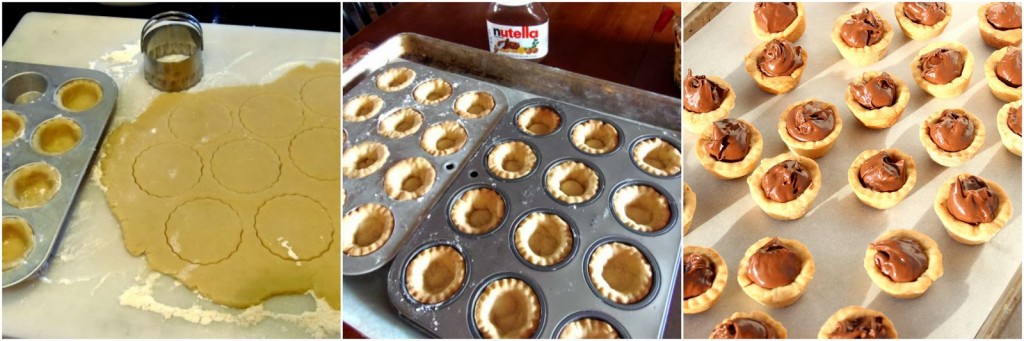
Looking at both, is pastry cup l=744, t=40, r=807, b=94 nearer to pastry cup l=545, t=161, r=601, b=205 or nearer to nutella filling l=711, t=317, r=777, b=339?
pastry cup l=545, t=161, r=601, b=205

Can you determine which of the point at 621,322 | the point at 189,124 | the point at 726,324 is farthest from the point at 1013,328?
the point at 189,124

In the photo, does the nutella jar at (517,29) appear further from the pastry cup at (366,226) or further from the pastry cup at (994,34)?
the pastry cup at (994,34)

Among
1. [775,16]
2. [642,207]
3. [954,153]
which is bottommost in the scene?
[642,207]

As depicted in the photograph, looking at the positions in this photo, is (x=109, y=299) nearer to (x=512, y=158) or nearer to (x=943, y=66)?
(x=512, y=158)

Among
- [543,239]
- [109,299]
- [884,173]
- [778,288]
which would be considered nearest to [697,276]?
[778,288]

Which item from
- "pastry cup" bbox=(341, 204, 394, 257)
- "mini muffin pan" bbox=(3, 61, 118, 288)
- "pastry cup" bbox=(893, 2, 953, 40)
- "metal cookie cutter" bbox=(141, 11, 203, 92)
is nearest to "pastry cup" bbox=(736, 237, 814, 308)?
"pastry cup" bbox=(341, 204, 394, 257)

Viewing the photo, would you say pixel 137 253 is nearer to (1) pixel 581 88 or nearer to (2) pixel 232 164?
(2) pixel 232 164

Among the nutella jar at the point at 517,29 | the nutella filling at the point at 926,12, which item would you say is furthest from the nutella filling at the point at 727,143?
the nutella filling at the point at 926,12
